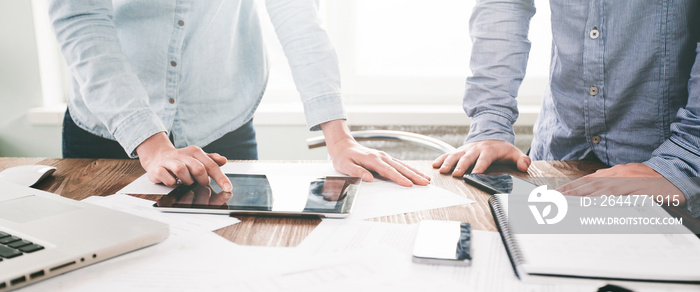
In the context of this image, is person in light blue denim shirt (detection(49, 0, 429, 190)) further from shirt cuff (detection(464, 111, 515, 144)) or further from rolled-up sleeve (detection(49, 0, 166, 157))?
shirt cuff (detection(464, 111, 515, 144))

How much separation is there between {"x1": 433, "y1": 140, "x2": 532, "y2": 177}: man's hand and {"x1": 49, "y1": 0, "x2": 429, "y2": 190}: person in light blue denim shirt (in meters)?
0.09

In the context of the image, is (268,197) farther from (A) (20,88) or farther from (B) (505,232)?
(A) (20,88)

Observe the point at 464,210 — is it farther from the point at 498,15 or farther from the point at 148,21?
the point at 148,21

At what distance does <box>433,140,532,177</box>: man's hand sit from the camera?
96 cm

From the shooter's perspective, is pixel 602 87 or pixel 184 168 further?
pixel 602 87

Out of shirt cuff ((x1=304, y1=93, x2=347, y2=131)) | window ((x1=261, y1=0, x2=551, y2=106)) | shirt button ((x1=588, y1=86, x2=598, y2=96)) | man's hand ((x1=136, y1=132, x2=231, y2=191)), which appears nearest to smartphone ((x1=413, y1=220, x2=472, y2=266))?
man's hand ((x1=136, y1=132, x2=231, y2=191))

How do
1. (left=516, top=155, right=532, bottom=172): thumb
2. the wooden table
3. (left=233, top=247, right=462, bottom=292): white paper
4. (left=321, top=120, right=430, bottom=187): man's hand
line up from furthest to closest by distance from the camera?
(left=516, top=155, right=532, bottom=172): thumb → (left=321, top=120, right=430, bottom=187): man's hand → the wooden table → (left=233, top=247, right=462, bottom=292): white paper

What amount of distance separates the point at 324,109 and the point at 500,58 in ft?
1.48

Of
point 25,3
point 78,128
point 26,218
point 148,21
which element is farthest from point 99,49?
point 25,3

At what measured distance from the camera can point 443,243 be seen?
0.57 metres

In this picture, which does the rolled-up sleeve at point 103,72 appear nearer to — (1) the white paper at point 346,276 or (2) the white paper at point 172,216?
(2) the white paper at point 172,216

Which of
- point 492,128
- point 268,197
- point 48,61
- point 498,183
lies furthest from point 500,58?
point 48,61

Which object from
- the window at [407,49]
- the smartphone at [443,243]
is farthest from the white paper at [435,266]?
the window at [407,49]

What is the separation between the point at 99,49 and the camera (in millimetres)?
950
